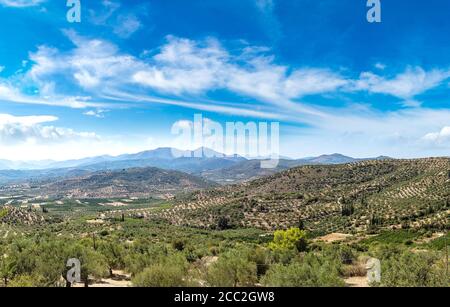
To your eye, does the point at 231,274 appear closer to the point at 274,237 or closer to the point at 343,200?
the point at 274,237

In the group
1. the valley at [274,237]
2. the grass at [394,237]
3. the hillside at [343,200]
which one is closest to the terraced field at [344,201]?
the hillside at [343,200]

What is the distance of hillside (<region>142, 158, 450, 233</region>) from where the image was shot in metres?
80.9

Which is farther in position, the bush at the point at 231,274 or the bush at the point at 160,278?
the bush at the point at 231,274

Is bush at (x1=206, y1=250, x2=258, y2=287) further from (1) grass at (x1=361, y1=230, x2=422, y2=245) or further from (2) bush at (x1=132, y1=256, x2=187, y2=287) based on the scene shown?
(1) grass at (x1=361, y1=230, x2=422, y2=245)

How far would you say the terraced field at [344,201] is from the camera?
3162 inches

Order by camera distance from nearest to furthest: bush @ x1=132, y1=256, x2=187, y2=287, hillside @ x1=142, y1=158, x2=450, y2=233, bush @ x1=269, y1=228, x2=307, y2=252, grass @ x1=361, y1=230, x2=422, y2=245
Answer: bush @ x1=132, y1=256, x2=187, y2=287 < bush @ x1=269, y1=228, x2=307, y2=252 < grass @ x1=361, y1=230, x2=422, y2=245 < hillside @ x1=142, y1=158, x2=450, y2=233

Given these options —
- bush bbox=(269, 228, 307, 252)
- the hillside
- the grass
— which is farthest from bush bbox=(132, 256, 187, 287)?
the hillside

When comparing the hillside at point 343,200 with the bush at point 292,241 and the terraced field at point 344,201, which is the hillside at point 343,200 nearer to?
the terraced field at point 344,201

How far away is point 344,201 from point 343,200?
1262 mm

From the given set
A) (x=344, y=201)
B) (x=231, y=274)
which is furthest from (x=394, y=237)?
(x=231, y=274)

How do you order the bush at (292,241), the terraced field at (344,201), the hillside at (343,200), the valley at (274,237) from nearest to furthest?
the valley at (274,237) < the bush at (292,241) < the terraced field at (344,201) < the hillside at (343,200)
